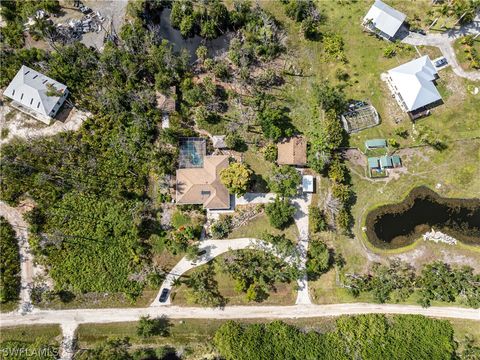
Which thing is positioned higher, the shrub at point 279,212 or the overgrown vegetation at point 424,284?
the shrub at point 279,212

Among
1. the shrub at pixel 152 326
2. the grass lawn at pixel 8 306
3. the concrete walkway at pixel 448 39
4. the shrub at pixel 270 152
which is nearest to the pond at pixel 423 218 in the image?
the shrub at pixel 270 152

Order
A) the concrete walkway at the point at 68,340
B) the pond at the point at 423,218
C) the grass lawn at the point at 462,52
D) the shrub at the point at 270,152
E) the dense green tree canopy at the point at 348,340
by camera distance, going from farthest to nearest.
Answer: the grass lawn at the point at 462,52, the pond at the point at 423,218, the shrub at the point at 270,152, the concrete walkway at the point at 68,340, the dense green tree canopy at the point at 348,340

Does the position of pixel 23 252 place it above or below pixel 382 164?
below

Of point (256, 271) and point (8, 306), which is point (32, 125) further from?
point (256, 271)

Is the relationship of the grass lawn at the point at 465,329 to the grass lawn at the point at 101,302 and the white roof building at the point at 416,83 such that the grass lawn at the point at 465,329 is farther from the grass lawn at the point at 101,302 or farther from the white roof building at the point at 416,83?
the grass lawn at the point at 101,302

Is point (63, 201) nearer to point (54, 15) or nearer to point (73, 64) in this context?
point (73, 64)

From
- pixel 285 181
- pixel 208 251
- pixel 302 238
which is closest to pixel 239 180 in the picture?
pixel 285 181

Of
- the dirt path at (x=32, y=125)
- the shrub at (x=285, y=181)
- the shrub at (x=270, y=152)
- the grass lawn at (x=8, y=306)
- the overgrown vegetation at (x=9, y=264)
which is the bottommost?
the grass lawn at (x=8, y=306)

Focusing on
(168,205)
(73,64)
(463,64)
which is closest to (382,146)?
(463,64)
